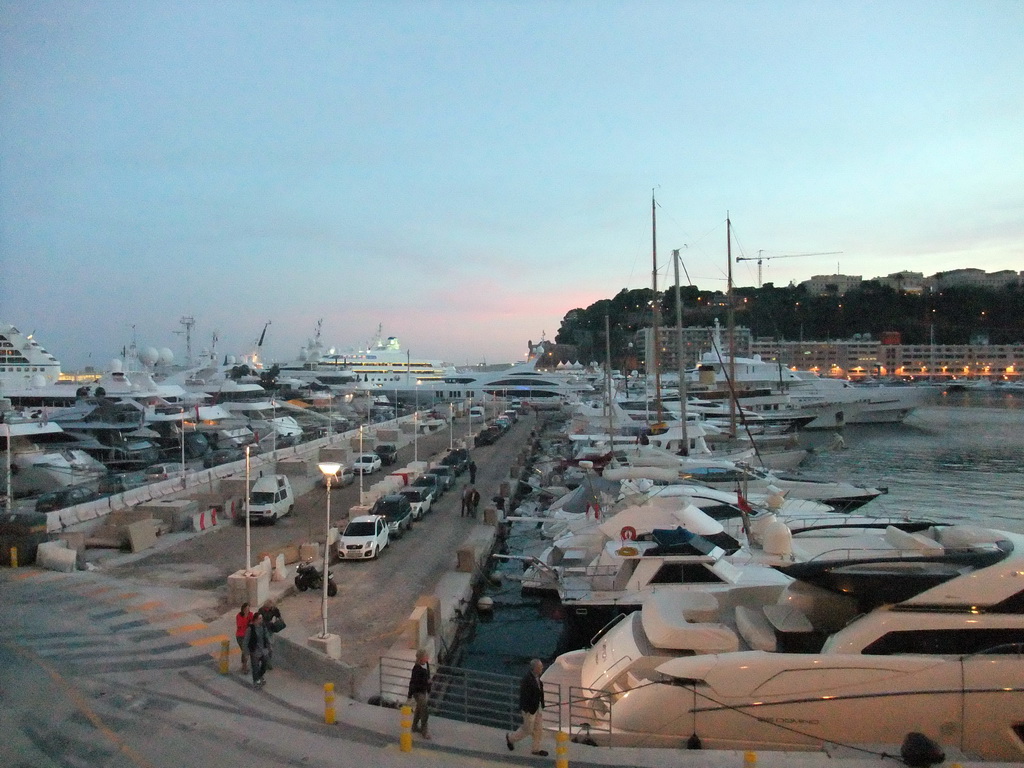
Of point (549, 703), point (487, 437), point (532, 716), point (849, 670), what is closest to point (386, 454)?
point (487, 437)

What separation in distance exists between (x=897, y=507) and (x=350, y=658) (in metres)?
26.5

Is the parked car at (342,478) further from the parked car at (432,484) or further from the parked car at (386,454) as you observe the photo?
the parked car at (386,454)

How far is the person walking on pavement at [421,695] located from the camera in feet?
23.0

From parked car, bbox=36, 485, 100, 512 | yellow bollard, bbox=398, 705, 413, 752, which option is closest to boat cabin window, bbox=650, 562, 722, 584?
yellow bollard, bbox=398, 705, 413, 752

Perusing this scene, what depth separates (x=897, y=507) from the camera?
28797mm

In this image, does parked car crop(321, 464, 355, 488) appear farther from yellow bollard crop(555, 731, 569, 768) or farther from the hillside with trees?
the hillside with trees

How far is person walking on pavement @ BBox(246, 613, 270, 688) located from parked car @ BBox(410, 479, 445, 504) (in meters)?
15.3

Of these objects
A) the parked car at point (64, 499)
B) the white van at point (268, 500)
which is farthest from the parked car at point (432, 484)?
the parked car at point (64, 499)

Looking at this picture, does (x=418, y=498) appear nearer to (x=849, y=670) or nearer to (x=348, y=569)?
(x=348, y=569)

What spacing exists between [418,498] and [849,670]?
1624 centimetres

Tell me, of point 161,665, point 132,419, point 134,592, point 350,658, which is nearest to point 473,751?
point 350,658

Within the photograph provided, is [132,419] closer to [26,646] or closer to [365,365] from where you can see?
[26,646]

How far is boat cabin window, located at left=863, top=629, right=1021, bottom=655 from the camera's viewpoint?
743 cm

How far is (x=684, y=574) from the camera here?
12781 mm
